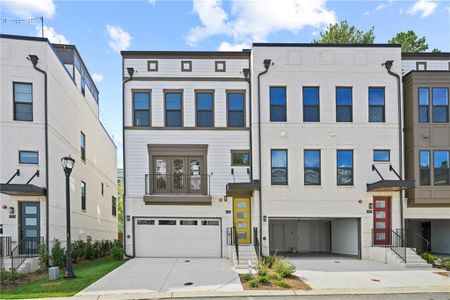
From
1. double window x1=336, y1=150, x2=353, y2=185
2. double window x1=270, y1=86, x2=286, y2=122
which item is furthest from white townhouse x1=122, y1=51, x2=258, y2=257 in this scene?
double window x1=336, y1=150, x2=353, y2=185

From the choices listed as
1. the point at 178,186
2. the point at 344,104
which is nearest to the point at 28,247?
the point at 178,186

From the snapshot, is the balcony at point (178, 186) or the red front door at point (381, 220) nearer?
the red front door at point (381, 220)

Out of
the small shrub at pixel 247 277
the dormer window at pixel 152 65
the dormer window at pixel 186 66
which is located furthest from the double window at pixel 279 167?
the dormer window at pixel 152 65

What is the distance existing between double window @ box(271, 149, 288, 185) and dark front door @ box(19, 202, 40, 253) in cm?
993

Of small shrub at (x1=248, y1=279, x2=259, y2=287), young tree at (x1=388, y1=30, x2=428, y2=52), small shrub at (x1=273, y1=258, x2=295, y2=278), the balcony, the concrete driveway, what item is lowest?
the concrete driveway

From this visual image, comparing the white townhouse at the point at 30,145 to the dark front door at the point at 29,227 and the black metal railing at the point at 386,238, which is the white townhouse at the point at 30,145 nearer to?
the dark front door at the point at 29,227

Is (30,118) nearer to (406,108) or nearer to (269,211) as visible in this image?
(269,211)

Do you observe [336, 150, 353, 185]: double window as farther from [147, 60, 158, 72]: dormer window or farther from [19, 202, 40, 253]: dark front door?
[19, 202, 40, 253]: dark front door

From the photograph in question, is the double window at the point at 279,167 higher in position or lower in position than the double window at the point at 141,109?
lower

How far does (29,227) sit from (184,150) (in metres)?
7.18

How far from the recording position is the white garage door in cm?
1773

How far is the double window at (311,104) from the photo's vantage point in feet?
57.6

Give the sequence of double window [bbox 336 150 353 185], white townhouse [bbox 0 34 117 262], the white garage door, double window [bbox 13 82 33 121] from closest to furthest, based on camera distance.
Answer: white townhouse [bbox 0 34 117 262], double window [bbox 13 82 33 121], double window [bbox 336 150 353 185], the white garage door

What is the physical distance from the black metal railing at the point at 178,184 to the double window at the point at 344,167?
6039 mm
